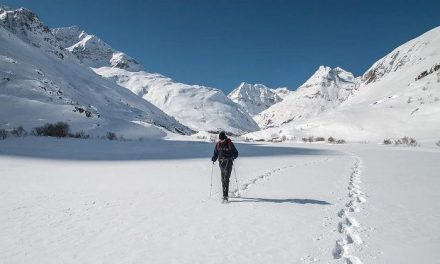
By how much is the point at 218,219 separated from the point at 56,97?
2736 inches

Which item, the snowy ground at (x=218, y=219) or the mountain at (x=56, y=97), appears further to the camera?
the mountain at (x=56, y=97)

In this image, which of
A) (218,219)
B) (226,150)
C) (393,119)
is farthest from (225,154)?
(393,119)

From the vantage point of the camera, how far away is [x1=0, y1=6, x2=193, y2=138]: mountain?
195 ft

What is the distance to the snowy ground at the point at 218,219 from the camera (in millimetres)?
7625

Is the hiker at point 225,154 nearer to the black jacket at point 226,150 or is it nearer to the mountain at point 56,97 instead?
the black jacket at point 226,150

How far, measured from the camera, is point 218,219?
10430mm

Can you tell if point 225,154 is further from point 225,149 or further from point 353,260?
point 353,260

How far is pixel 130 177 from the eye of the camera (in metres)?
18.8

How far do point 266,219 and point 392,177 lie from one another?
999 centimetres

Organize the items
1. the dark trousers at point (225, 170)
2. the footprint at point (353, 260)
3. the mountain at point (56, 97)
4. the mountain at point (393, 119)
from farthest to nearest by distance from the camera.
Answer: the mountain at point (56, 97), the mountain at point (393, 119), the dark trousers at point (225, 170), the footprint at point (353, 260)

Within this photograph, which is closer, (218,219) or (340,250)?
(340,250)

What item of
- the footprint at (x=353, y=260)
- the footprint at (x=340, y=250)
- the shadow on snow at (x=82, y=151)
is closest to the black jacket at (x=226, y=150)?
the footprint at (x=340, y=250)

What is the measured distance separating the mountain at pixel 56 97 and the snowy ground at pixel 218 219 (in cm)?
4191

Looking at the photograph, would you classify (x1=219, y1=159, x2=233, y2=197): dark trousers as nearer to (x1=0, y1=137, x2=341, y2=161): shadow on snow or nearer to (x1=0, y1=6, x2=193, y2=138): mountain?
(x1=0, y1=137, x2=341, y2=161): shadow on snow
